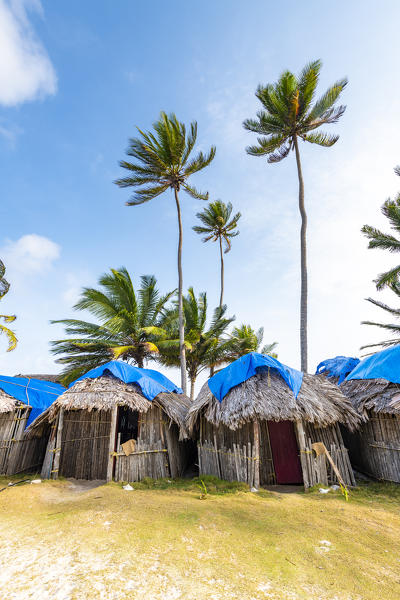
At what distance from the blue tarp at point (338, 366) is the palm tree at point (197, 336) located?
608cm

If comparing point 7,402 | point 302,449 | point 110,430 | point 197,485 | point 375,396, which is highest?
point 7,402

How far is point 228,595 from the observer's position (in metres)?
2.86

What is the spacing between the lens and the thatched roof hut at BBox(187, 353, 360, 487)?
709 cm

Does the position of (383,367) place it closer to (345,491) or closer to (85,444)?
(345,491)

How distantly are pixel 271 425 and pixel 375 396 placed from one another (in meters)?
2.80

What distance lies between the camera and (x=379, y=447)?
7762 millimetres

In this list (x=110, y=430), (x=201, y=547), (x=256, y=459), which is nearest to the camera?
(x=201, y=547)

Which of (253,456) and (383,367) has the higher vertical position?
(383,367)

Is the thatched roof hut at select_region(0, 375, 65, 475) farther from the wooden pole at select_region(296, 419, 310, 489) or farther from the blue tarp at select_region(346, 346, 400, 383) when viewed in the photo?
the blue tarp at select_region(346, 346, 400, 383)

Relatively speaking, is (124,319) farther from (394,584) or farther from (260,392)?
(394,584)

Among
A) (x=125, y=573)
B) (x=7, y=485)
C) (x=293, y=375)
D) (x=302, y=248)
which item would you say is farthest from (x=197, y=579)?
(x=302, y=248)

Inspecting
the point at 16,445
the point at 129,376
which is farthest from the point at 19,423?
the point at 129,376

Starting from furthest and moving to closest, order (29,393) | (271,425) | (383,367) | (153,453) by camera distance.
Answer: (29,393) → (153,453) → (271,425) → (383,367)

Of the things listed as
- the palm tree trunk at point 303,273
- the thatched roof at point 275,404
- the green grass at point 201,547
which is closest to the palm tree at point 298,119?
the palm tree trunk at point 303,273
